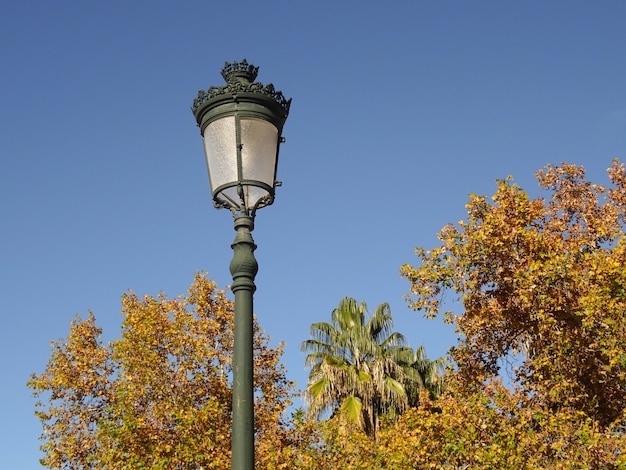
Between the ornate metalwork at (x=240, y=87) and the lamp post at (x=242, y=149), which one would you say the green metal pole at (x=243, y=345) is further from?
the ornate metalwork at (x=240, y=87)

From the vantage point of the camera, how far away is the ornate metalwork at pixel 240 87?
5199 mm

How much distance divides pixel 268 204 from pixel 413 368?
2286 centimetres

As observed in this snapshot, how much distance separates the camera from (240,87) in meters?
5.20

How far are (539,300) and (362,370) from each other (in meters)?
12.6

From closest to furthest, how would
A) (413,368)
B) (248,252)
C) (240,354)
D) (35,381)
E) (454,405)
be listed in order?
(240,354), (248,252), (454,405), (35,381), (413,368)

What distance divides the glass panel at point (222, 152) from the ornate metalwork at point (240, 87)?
223 mm

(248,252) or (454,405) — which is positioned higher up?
→ (454,405)

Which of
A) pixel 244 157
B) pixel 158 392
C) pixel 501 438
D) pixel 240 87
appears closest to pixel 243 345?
pixel 244 157

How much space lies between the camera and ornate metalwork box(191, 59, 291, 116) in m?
5.20

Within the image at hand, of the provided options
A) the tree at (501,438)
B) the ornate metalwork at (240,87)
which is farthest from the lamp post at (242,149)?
the tree at (501,438)

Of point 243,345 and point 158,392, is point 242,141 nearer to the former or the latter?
point 243,345

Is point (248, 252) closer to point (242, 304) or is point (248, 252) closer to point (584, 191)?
point (242, 304)

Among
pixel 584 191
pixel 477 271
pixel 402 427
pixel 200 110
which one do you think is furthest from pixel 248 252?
pixel 584 191

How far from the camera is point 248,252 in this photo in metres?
4.98
